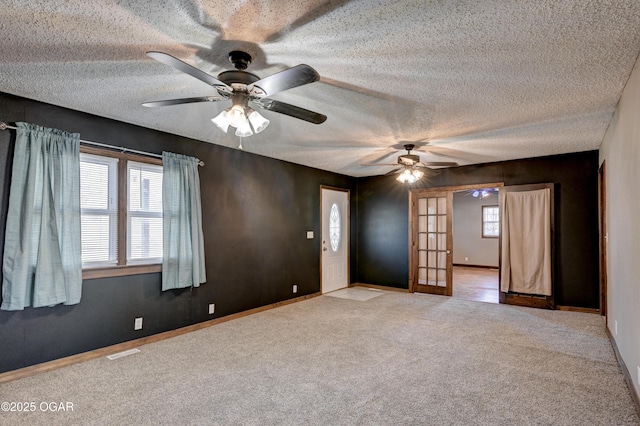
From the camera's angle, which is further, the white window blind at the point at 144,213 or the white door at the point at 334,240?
the white door at the point at 334,240

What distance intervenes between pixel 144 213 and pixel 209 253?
1.03m

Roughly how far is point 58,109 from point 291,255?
3.83 m

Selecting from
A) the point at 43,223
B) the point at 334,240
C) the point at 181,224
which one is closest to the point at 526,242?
the point at 334,240

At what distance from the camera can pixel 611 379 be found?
3.10 metres

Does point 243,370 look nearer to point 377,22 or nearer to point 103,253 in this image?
point 103,253

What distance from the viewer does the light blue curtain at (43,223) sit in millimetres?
3094

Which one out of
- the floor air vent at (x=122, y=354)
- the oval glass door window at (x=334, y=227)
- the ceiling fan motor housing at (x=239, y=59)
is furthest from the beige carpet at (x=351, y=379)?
the oval glass door window at (x=334, y=227)

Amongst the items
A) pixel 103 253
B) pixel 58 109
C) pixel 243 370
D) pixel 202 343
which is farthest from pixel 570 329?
pixel 58 109

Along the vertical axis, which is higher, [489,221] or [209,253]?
[489,221]

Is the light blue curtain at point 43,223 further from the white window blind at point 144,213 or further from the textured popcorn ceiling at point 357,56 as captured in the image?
the white window blind at point 144,213

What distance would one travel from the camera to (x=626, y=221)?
9.91 ft

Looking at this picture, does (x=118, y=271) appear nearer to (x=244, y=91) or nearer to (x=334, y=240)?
(x=244, y=91)

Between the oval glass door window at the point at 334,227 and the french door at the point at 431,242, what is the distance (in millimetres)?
1485

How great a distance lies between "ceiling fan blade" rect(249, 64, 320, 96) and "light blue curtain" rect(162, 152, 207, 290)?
2.29m
